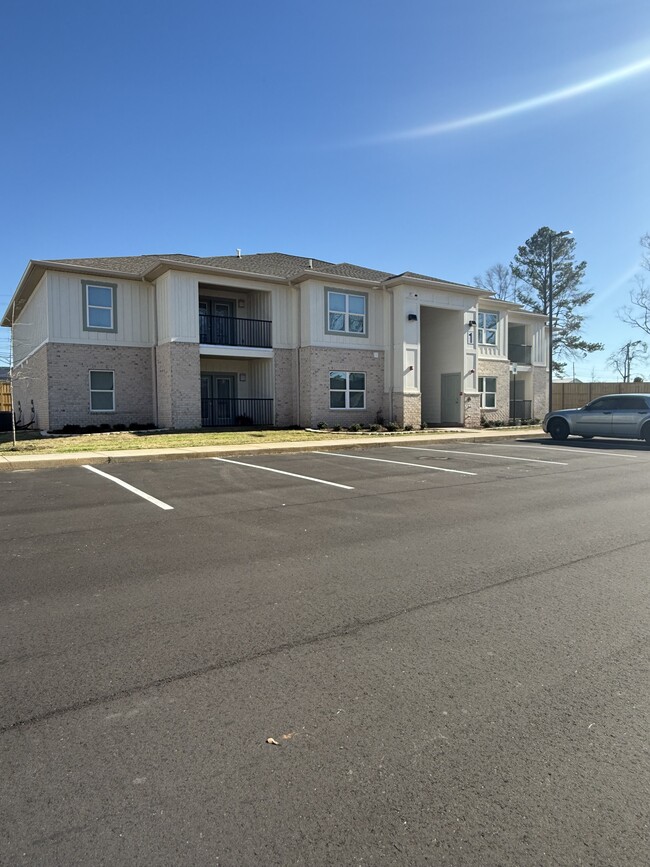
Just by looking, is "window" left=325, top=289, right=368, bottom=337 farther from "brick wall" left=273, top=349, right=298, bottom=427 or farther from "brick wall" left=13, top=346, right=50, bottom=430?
"brick wall" left=13, top=346, right=50, bottom=430

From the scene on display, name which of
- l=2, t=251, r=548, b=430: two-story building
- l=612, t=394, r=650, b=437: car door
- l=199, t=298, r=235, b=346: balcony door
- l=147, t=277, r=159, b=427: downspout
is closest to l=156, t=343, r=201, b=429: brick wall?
l=2, t=251, r=548, b=430: two-story building

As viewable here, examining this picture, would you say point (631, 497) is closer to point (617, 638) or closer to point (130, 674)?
point (617, 638)

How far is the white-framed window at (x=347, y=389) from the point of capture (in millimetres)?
23688

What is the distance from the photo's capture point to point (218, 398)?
2408 cm

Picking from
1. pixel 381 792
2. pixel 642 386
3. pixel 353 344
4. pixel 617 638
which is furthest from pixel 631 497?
pixel 642 386

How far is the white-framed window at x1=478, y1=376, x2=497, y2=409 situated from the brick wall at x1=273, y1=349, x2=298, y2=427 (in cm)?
1029

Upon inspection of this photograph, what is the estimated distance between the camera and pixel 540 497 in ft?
28.4

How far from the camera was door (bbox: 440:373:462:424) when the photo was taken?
26.7 m

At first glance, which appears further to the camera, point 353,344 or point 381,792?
point 353,344

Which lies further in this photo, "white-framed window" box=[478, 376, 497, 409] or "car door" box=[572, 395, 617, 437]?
"white-framed window" box=[478, 376, 497, 409]

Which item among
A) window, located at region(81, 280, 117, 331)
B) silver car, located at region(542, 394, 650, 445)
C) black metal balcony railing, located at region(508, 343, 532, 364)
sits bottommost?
silver car, located at region(542, 394, 650, 445)

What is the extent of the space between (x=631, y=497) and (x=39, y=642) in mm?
8399

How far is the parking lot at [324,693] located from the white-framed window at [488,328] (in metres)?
23.1

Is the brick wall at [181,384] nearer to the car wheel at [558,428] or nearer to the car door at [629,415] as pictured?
the car wheel at [558,428]
